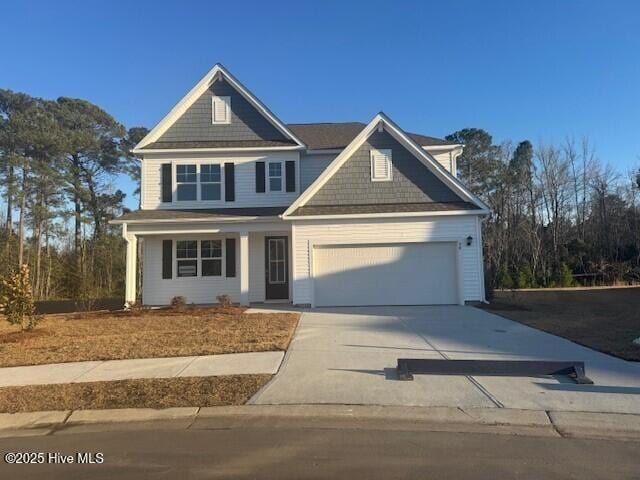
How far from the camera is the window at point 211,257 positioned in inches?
695

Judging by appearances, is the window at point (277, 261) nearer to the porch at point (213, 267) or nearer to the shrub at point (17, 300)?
the porch at point (213, 267)

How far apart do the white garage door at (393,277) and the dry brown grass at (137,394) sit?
28.4 feet

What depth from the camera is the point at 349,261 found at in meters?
15.6

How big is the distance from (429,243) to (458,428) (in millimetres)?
10805

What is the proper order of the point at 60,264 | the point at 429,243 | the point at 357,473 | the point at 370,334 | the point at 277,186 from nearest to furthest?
1. the point at 357,473
2. the point at 370,334
3. the point at 429,243
4. the point at 277,186
5. the point at 60,264

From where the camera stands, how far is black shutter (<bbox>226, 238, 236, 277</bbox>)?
57.7 ft

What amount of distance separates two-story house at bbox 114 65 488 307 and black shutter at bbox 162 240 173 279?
0.12 ft

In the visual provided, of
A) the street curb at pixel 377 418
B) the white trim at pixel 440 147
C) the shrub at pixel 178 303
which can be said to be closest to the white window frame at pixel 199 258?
the shrub at pixel 178 303

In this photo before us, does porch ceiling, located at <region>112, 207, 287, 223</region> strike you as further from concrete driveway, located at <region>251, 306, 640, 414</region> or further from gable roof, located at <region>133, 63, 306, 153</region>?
concrete driveway, located at <region>251, 306, 640, 414</region>

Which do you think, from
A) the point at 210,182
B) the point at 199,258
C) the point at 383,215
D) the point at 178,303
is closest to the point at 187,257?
the point at 199,258

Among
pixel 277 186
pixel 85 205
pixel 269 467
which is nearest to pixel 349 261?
pixel 277 186

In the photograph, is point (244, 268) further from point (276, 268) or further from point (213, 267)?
point (213, 267)

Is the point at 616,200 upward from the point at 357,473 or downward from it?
upward

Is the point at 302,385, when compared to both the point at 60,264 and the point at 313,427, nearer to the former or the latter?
the point at 313,427
